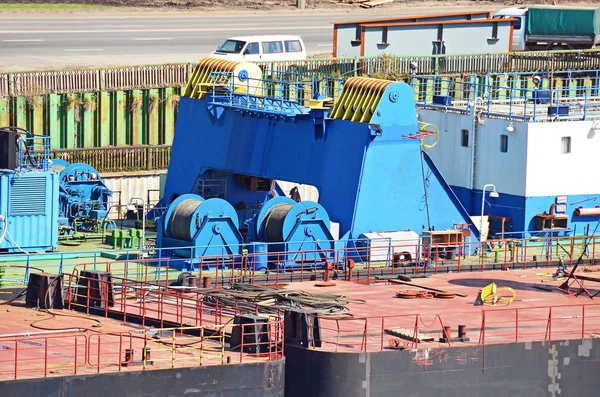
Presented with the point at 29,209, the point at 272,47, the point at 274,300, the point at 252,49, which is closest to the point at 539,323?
the point at 274,300

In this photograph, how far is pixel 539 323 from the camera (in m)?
30.0

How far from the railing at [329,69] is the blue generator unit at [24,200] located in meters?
12.0

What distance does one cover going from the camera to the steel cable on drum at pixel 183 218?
34.8 meters

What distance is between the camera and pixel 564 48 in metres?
60.8

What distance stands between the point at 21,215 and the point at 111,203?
7.45 meters

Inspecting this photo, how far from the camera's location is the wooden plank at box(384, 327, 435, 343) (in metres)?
27.8

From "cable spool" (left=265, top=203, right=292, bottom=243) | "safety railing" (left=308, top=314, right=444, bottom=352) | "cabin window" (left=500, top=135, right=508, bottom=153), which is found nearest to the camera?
"safety railing" (left=308, top=314, right=444, bottom=352)

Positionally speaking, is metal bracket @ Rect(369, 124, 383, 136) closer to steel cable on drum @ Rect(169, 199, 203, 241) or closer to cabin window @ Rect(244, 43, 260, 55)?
steel cable on drum @ Rect(169, 199, 203, 241)

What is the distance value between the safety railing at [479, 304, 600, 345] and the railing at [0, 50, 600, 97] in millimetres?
16157

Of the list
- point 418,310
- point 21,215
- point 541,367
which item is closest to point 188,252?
point 21,215

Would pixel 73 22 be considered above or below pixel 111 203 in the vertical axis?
above

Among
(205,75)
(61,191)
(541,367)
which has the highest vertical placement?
(205,75)

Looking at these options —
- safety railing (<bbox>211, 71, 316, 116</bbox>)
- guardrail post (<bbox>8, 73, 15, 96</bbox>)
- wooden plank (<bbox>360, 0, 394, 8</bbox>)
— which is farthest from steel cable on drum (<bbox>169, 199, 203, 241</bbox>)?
wooden plank (<bbox>360, 0, 394, 8</bbox>)

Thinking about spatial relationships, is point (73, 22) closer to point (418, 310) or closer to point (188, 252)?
point (188, 252)
